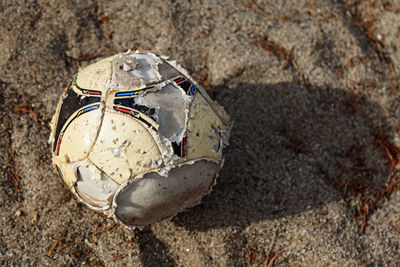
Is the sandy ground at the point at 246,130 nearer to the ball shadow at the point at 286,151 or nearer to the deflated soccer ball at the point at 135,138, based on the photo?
the ball shadow at the point at 286,151

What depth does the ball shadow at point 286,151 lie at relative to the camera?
3.05 m

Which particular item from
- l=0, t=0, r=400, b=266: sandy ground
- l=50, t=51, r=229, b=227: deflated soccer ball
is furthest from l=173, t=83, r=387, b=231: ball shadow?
l=50, t=51, r=229, b=227: deflated soccer ball

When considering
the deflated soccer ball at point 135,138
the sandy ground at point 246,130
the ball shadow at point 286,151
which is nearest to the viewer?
the deflated soccer ball at point 135,138

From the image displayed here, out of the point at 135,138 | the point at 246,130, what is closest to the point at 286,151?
the point at 246,130

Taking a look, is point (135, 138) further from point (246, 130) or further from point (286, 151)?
point (286, 151)

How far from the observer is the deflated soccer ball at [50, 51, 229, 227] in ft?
7.11

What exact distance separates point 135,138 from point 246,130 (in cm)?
131

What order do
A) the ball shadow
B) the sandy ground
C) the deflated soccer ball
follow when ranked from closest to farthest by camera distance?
the deflated soccer ball, the sandy ground, the ball shadow

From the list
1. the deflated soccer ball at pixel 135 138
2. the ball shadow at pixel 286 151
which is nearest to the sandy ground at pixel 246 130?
the ball shadow at pixel 286 151

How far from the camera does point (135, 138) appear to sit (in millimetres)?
2154

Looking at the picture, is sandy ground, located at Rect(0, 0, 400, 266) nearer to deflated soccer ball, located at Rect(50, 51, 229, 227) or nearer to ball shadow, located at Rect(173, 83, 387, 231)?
ball shadow, located at Rect(173, 83, 387, 231)

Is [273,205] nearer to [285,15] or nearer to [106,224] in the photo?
[106,224]

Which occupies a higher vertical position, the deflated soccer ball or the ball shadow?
the deflated soccer ball

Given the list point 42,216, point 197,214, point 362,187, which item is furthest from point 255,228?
point 42,216
